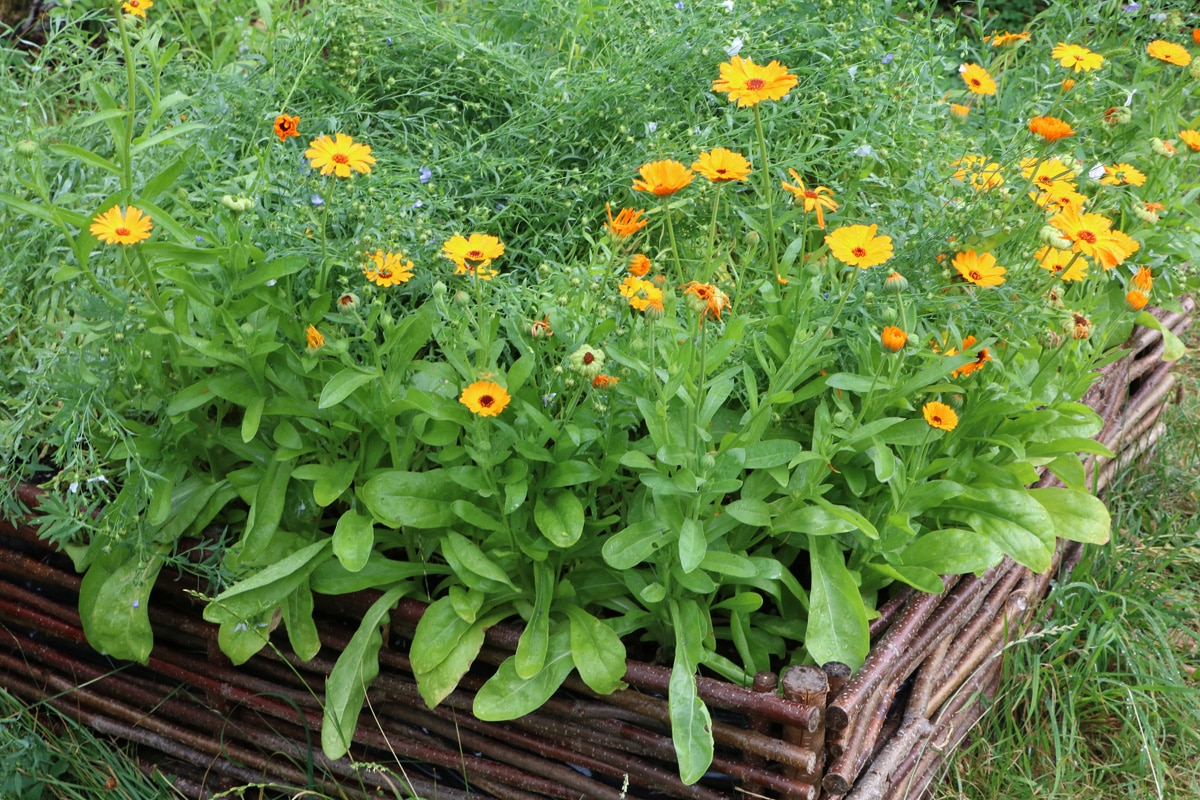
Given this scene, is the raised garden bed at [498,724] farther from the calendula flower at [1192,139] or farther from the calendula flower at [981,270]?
the calendula flower at [1192,139]

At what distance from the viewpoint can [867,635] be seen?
5.08 feet

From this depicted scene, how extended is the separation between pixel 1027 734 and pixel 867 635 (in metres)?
0.60

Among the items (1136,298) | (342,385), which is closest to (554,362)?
(342,385)

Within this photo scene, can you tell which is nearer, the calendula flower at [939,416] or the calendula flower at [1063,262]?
the calendula flower at [939,416]

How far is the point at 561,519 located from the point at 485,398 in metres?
0.21

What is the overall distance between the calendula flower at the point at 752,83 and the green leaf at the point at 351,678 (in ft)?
2.78

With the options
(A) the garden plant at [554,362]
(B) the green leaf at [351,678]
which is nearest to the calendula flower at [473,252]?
(A) the garden plant at [554,362]

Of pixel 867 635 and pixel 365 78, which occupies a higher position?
pixel 365 78

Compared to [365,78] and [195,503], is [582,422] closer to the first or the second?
[195,503]

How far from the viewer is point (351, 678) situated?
5.36 ft

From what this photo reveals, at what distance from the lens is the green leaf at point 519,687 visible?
156cm

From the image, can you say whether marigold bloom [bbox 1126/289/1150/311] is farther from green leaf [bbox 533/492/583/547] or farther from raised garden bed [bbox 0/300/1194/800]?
green leaf [bbox 533/492/583/547]

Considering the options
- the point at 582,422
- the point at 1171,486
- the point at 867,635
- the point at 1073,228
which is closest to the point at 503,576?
the point at 582,422

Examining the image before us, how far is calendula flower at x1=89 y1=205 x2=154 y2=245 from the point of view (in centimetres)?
144
